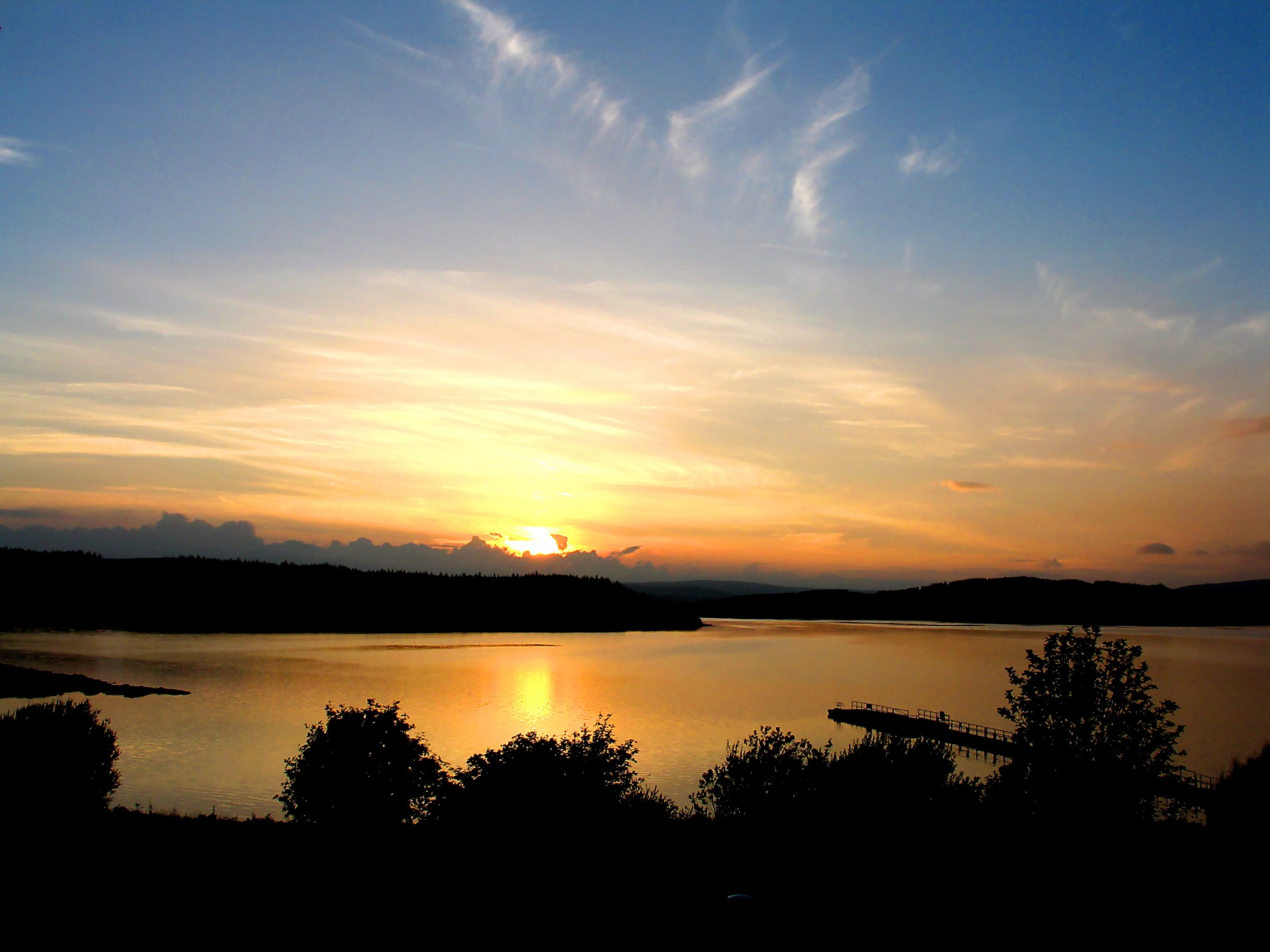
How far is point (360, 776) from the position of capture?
1468 inches

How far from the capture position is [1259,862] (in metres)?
25.7

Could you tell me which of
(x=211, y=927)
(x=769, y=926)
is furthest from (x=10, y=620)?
(x=769, y=926)

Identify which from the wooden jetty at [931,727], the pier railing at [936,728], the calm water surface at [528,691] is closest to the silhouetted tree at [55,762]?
the calm water surface at [528,691]

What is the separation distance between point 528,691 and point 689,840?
64.1 m

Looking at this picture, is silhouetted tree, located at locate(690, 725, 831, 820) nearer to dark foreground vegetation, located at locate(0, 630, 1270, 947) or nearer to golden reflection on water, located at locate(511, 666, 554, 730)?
dark foreground vegetation, located at locate(0, 630, 1270, 947)

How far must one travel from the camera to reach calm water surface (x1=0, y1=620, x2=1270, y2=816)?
189 feet

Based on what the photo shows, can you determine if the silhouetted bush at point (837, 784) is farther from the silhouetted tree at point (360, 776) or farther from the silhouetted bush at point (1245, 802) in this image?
the silhouetted tree at point (360, 776)

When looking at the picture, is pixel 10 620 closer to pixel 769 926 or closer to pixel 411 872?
pixel 411 872

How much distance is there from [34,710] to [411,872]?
3200 cm

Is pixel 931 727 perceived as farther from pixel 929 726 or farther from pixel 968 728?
pixel 968 728

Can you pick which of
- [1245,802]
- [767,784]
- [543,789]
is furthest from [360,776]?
[1245,802]

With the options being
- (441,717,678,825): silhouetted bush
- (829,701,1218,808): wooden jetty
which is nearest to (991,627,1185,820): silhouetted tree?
(441,717,678,825): silhouetted bush

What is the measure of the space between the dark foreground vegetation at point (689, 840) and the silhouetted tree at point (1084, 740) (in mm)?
107

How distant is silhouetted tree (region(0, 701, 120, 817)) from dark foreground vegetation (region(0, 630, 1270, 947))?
116 millimetres
